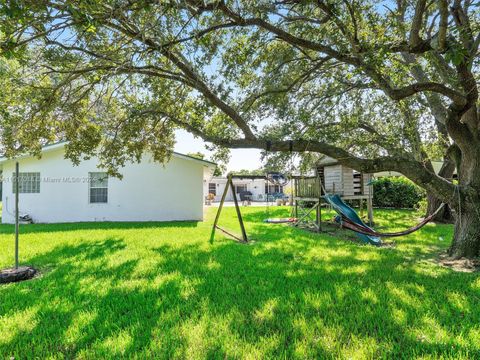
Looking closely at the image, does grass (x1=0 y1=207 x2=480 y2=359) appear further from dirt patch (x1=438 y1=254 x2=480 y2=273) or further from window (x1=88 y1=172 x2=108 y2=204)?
window (x1=88 y1=172 x2=108 y2=204)

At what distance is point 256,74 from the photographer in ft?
26.3

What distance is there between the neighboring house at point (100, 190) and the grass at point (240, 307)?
7.45 meters

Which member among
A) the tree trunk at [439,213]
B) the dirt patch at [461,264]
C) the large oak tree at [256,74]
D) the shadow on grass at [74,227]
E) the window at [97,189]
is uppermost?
the large oak tree at [256,74]

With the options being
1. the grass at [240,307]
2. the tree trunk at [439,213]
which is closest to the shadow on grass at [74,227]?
the grass at [240,307]

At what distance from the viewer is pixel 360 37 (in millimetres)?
5066

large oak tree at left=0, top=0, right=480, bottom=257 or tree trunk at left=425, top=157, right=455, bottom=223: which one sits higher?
large oak tree at left=0, top=0, right=480, bottom=257

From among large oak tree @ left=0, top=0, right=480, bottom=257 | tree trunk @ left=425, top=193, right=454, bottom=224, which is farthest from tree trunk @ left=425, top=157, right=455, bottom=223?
large oak tree @ left=0, top=0, right=480, bottom=257

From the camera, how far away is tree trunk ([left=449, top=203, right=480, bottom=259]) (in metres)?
5.47

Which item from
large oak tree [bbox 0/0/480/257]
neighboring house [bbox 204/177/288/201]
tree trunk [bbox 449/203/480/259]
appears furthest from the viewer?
neighboring house [bbox 204/177/288/201]

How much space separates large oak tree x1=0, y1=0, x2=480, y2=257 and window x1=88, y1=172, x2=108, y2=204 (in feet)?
14.3

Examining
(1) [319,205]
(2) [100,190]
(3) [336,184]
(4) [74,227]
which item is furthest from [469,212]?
(2) [100,190]

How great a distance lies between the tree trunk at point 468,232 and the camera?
17.9 feet

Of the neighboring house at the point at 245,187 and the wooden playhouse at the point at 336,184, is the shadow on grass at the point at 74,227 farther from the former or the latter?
the neighboring house at the point at 245,187

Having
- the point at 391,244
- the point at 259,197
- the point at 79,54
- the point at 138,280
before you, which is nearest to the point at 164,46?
the point at 79,54
